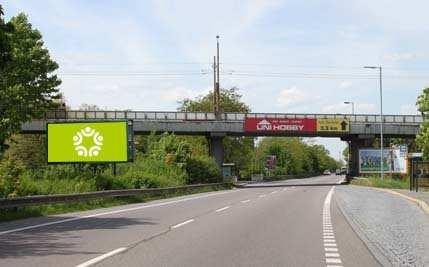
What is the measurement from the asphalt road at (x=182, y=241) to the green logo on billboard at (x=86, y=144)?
17.0 m

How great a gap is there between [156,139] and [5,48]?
143ft

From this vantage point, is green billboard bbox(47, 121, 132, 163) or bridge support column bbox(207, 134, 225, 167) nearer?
green billboard bbox(47, 121, 132, 163)

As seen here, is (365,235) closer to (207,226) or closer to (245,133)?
(207,226)

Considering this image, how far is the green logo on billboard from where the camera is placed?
1513 inches

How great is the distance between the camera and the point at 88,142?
38625 mm

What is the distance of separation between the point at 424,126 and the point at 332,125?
9.53 meters

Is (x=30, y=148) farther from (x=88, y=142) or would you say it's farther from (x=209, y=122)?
(x=88, y=142)

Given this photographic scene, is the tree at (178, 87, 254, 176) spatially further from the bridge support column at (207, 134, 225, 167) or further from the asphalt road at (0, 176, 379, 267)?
the asphalt road at (0, 176, 379, 267)

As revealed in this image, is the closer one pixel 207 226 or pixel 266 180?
pixel 207 226

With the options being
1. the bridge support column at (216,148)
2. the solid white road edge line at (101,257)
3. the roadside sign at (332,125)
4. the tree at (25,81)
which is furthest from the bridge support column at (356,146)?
the solid white road edge line at (101,257)

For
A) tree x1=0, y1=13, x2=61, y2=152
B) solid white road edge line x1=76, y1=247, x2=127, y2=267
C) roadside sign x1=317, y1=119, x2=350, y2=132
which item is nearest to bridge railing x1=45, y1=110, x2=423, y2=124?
roadside sign x1=317, y1=119, x2=350, y2=132

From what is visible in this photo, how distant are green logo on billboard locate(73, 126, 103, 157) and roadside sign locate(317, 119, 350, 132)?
38439 millimetres

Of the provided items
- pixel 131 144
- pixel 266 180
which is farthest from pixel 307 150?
pixel 131 144

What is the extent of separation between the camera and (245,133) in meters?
73.4
